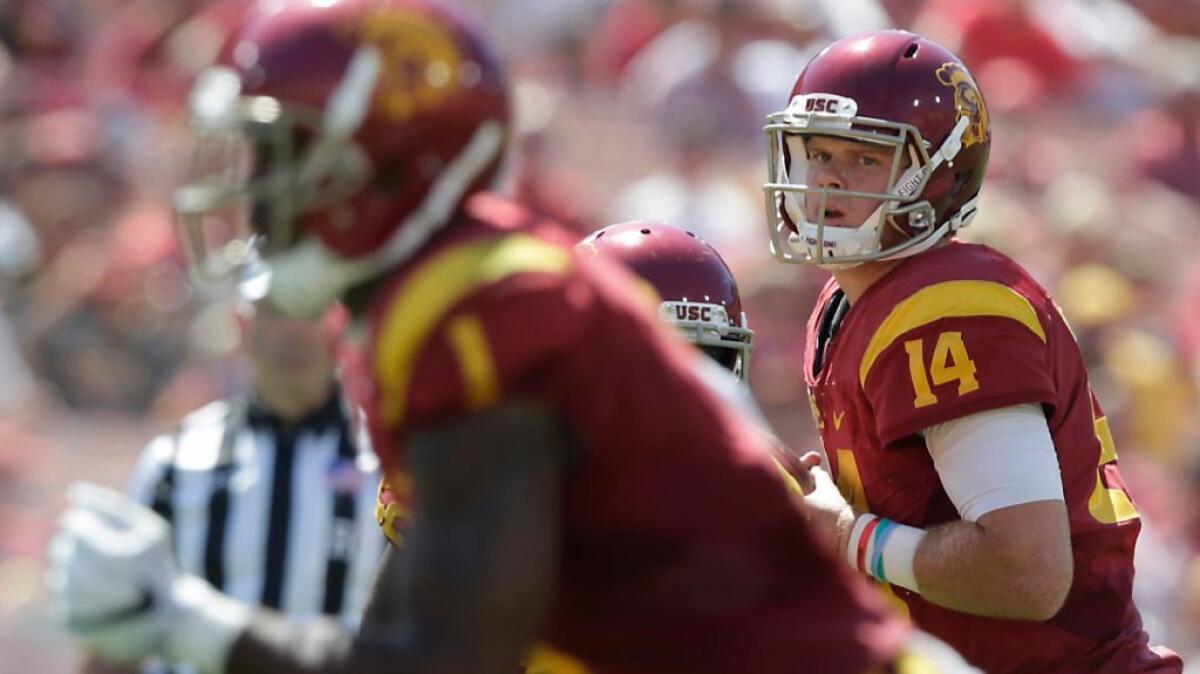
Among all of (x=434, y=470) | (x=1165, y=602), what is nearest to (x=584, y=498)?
(x=434, y=470)

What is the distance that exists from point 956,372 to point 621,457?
1.04 m

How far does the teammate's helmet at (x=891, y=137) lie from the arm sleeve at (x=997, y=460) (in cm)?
42

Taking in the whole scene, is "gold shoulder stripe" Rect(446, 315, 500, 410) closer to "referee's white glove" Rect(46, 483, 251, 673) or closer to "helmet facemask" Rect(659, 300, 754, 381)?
"referee's white glove" Rect(46, 483, 251, 673)

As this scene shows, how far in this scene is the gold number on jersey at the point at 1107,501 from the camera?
12.4 ft

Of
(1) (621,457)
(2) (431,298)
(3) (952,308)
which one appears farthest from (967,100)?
(2) (431,298)

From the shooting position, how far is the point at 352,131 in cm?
283

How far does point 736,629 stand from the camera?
113 inches

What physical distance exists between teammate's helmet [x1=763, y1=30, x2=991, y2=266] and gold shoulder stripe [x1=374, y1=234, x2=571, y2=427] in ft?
4.22

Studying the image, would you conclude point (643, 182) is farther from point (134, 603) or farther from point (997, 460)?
point (134, 603)

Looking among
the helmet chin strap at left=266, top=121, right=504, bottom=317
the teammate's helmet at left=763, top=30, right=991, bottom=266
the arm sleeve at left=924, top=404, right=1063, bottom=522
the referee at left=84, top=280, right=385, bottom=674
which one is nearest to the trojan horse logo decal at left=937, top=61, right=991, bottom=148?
the teammate's helmet at left=763, top=30, right=991, bottom=266

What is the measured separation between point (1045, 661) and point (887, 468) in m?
0.44

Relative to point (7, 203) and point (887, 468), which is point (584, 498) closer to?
point (887, 468)

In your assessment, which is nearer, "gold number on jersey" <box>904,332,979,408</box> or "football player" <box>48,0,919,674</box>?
"football player" <box>48,0,919,674</box>

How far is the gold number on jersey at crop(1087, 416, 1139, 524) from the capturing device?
3.77 meters
